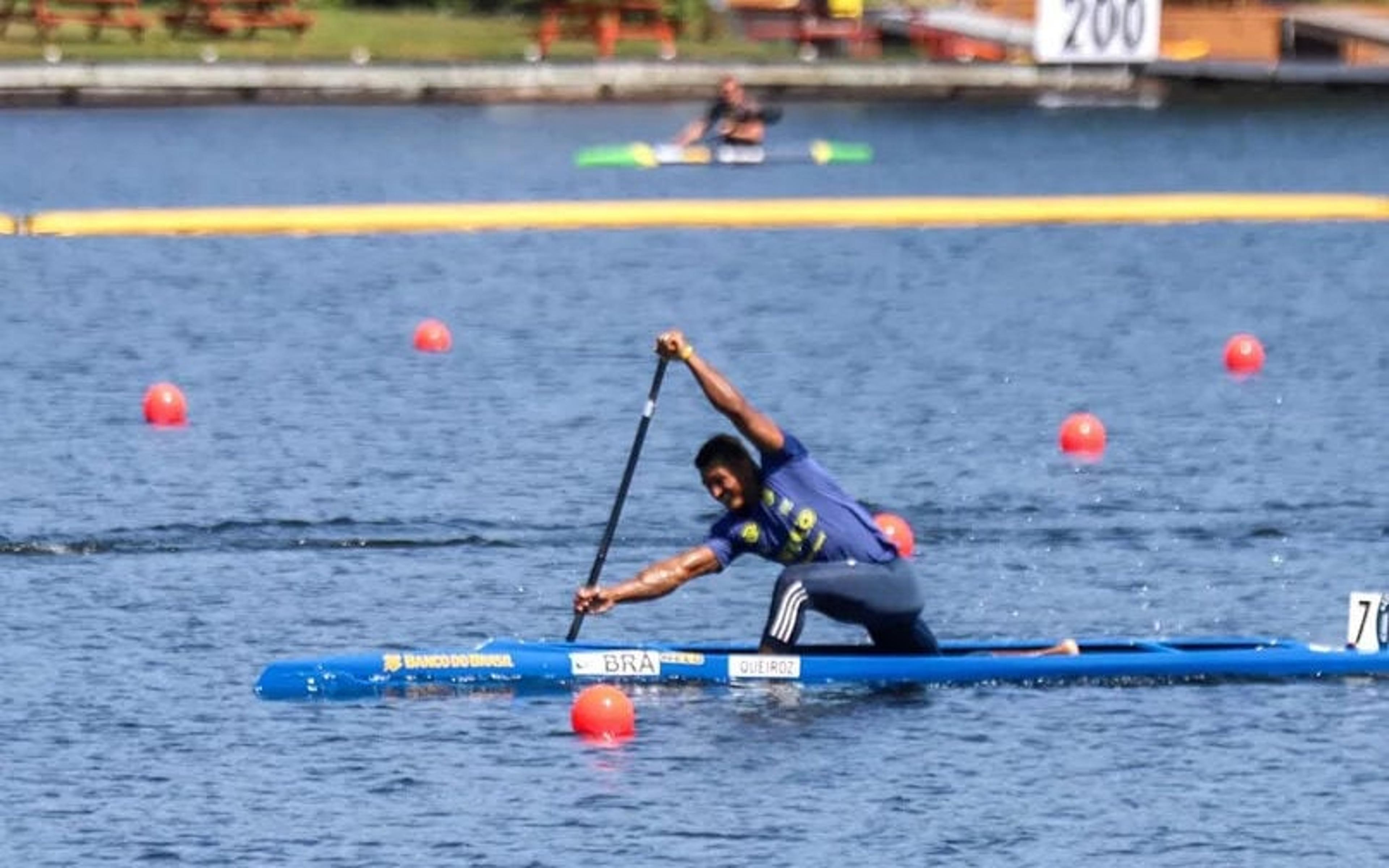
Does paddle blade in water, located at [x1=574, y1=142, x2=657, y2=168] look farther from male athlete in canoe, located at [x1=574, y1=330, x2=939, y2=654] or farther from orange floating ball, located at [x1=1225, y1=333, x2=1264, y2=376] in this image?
male athlete in canoe, located at [x1=574, y1=330, x2=939, y2=654]

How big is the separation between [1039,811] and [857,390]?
51.6 ft

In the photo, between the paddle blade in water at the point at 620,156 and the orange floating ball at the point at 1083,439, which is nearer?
the orange floating ball at the point at 1083,439

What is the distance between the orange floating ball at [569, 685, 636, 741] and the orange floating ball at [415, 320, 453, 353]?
1755cm

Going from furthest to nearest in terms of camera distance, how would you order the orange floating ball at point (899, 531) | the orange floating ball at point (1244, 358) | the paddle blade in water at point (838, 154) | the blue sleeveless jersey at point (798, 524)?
the paddle blade in water at point (838, 154) < the orange floating ball at point (1244, 358) < the orange floating ball at point (899, 531) < the blue sleeveless jersey at point (798, 524)

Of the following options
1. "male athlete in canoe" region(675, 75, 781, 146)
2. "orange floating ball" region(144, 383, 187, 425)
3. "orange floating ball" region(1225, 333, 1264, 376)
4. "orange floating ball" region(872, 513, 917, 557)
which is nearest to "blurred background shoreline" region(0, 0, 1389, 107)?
"male athlete in canoe" region(675, 75, 781, 146)

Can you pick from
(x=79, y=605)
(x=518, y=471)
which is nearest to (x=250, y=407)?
(x=518, y=471)

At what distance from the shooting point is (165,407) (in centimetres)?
2895

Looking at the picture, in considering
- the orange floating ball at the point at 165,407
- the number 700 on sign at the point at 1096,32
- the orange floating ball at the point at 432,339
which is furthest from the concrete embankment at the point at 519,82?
the orange floating ball at the point at 165,407

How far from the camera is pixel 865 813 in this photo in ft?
52.7

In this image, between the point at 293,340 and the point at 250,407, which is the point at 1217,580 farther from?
the point at 293,340

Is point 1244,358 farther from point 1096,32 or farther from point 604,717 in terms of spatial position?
point 1096,32

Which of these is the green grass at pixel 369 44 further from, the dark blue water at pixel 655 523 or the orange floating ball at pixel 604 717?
the orange floating ball at pixel 604 717

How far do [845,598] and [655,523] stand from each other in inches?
255

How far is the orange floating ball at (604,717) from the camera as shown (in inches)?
677
